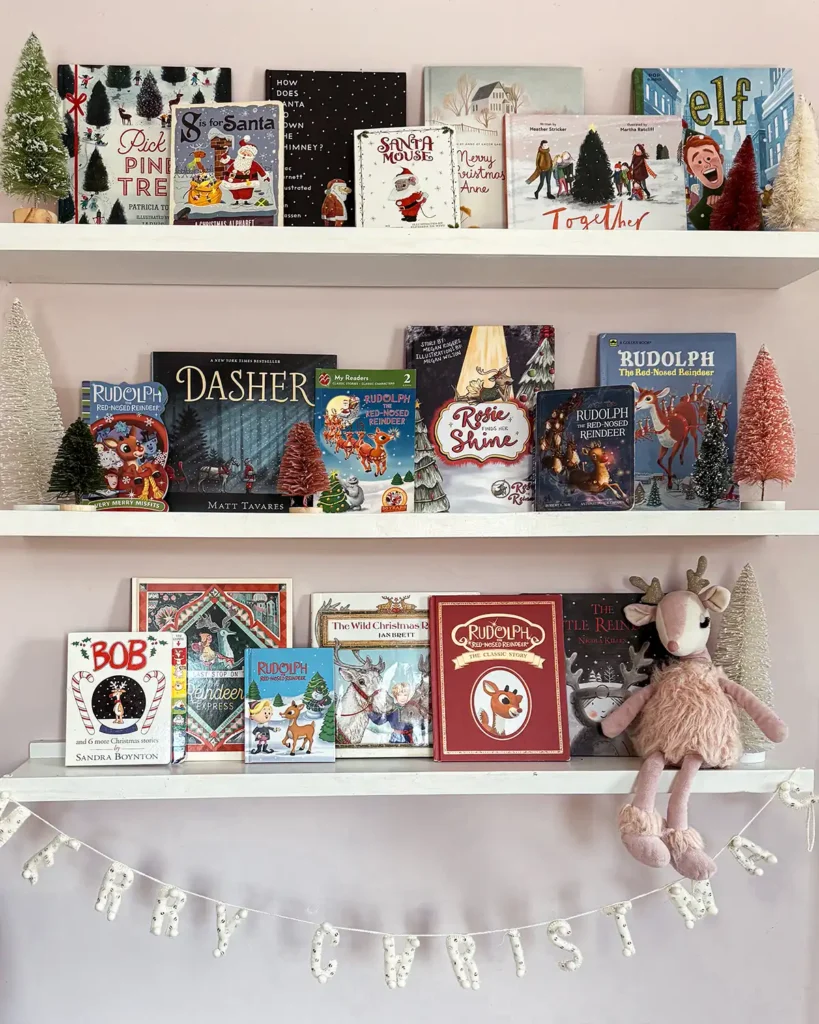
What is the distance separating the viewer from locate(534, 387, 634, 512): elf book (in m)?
1.21

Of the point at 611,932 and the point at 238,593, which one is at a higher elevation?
the point at 238,593

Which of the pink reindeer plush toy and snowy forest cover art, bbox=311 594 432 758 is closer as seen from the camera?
the pink reindeer plush toy

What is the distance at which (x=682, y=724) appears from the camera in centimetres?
119

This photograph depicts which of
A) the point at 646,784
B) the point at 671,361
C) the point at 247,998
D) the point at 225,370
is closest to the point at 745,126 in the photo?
the point at 671,361

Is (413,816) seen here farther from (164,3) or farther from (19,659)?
(164,3)

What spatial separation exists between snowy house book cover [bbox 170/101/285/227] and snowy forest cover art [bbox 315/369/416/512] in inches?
10.0

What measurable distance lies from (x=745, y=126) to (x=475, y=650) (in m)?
0.85

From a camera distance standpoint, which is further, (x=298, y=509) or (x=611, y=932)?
(x=611, y=932)

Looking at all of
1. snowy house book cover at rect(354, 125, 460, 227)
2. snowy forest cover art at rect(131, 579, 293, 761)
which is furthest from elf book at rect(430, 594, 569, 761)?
snowy house book cover at rect(354, 125, 460, 227)

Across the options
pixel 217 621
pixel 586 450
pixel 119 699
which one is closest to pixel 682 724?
pixel 586 450

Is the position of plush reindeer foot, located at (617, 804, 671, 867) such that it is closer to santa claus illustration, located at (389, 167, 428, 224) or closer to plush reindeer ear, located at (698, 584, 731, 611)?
plush reindeer ear, located at (698, 584, 731, 611)

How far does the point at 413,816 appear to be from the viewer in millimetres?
1336

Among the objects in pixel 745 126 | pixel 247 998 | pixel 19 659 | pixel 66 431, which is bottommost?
pixel 247 998

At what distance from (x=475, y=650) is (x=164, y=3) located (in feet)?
3.40
